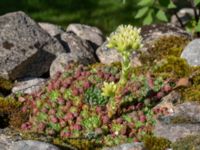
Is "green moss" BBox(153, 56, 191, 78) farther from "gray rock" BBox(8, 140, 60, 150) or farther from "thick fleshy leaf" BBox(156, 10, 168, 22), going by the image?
"gray rock" BBox(8, 140, 60, 150)

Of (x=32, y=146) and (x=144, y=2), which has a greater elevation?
(x=144, y=2)

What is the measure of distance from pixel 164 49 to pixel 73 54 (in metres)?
1.23

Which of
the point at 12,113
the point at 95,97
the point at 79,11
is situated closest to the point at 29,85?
the point at 12,113

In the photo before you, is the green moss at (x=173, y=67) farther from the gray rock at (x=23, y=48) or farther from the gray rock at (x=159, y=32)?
the gray rock at (x=23, y=48)

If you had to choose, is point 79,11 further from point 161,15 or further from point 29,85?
point 29,85

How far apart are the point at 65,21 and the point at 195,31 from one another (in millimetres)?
2712

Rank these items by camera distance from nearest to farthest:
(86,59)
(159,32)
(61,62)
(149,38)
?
(61,62)
(86,59)
(149,38)
(159,32)

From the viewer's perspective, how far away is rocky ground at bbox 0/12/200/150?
269 inches

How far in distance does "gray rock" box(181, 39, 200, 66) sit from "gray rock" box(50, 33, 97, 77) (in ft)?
4.38

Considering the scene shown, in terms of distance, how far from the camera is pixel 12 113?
283 inches

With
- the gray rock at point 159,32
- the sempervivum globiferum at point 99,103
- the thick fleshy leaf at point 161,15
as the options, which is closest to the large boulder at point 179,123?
the sempervivum globiferum at point 99,103

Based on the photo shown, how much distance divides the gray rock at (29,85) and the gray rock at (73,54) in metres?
0.24

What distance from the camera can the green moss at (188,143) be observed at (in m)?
5.70

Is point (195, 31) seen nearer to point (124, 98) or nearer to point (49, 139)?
point (124, 98)
